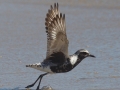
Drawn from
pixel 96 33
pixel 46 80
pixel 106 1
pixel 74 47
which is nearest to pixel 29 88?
pixel 46 80

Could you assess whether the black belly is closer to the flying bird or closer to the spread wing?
the flying bird

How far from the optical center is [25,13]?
11.5 metres

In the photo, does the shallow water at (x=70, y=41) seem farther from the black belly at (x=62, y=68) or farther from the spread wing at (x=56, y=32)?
the spread wing at (x=56, y=32)

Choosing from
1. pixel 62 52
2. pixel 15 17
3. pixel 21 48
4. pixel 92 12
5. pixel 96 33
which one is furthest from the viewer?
pixel 92 12

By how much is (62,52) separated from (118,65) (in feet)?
5.31

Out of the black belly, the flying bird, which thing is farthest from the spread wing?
the black belly

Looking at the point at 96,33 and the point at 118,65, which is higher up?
the point at 96,33

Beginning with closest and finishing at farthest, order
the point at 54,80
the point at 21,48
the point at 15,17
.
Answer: the point at 54,80
the point at 21,48
the point at 15,17

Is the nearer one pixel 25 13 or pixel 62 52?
pixel 62 52

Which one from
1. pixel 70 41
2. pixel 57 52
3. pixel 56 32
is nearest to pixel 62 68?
pixel 57 52

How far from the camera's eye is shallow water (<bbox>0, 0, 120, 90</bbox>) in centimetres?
627

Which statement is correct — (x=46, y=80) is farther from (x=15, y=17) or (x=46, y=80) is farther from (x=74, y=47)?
(x=15, y=17)

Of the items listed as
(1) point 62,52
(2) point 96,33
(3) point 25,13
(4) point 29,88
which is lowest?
(4) point 29,88

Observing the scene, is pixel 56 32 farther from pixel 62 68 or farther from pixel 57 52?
pixel 62 68
